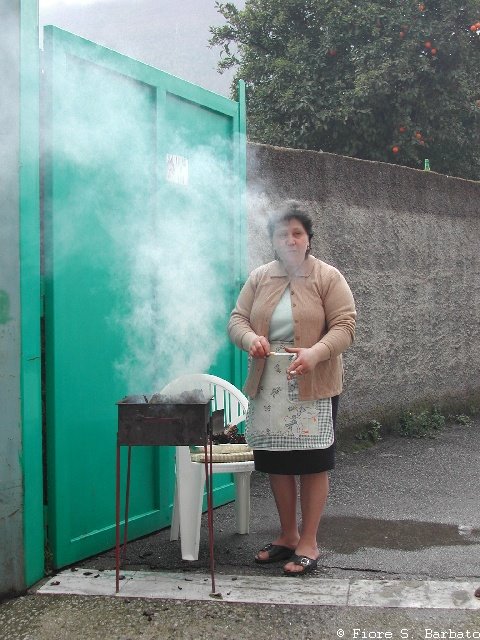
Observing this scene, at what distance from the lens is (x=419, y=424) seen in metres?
7.82

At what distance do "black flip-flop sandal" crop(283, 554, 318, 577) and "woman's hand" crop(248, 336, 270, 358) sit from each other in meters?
1.07

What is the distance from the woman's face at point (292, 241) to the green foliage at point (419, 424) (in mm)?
4180

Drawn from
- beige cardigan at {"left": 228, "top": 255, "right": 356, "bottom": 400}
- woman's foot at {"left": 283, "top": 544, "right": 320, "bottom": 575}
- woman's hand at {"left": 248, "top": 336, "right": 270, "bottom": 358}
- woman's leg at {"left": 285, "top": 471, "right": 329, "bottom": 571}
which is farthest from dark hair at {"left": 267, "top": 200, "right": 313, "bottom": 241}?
woman's foot at {"left": 283, "top": 544, "right": 320, "bottom": 575}

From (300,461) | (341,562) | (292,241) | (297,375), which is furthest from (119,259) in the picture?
(341,562)

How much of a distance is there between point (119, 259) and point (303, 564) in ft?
6.36

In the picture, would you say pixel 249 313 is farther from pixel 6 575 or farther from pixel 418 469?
pixel 418 469

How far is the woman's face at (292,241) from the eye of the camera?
399cm

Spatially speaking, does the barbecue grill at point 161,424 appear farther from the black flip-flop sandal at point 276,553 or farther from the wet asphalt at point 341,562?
the black flip-flop sandal at point 276,553

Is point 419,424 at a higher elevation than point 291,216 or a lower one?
lower

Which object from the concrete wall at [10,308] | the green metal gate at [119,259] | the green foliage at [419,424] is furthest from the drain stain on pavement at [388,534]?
the green foliage at [419,424]

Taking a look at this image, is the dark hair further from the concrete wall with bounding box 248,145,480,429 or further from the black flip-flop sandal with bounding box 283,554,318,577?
the concrete wall with bounding box 248,145,480,429

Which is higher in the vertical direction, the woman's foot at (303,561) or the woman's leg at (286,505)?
the woman's leg at (286,505)

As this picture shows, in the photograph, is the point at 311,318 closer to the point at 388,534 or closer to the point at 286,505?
the point at 286,505

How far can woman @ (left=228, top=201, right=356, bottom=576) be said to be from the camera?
390cm
